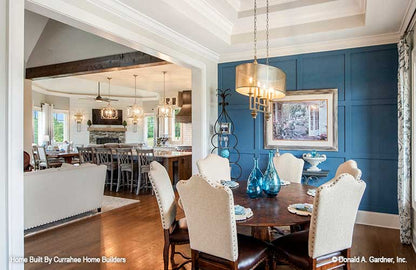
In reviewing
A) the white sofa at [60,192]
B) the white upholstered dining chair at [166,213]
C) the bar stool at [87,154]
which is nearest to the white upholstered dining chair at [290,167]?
the white upholstered dining chair at [166,213]

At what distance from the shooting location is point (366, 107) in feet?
13.6

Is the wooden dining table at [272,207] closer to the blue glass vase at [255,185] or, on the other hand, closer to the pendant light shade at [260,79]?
the blue glass vase at [255,185]

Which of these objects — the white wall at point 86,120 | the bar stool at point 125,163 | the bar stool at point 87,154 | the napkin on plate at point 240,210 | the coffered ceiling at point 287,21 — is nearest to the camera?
the napkin on plate at point 240,210

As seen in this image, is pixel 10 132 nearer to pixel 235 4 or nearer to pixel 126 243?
pixel 126 243

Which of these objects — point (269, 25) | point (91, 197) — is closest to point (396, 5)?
point (269, 25)

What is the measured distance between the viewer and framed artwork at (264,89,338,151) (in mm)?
4352

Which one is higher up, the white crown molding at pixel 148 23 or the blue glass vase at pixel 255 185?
the white crown molding at pixel 148 23

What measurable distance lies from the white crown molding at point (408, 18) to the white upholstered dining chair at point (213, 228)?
9.62 feet

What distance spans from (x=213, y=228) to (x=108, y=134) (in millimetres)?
11243

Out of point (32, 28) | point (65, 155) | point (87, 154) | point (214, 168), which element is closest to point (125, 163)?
point (87, 154)

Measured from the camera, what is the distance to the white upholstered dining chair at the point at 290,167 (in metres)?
3.78

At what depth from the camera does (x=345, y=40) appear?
4.20 m

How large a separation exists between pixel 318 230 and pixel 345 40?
3.37m

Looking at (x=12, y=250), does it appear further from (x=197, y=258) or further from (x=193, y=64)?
(x=193, y=64)
